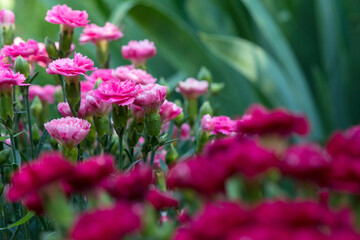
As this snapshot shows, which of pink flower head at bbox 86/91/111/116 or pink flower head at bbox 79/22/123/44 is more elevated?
pink flower head at bbox 79/22/123/44

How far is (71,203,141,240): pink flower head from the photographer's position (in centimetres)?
21

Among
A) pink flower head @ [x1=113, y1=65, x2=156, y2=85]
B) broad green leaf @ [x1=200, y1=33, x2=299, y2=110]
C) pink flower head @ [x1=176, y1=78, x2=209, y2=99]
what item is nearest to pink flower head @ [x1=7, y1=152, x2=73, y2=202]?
pink flower head @ [x1=113, y1=65, x2=156, y2=85]

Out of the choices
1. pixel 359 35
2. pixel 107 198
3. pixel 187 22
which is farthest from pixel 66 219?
pixel 187 22

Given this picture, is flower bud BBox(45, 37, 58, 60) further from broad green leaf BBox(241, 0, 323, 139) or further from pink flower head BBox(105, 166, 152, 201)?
broad green leaf BBox(241, 0, 323, 139)

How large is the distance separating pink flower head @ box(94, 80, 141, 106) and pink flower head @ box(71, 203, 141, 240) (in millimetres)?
292

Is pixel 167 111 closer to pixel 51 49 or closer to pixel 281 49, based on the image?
pixel 51 49

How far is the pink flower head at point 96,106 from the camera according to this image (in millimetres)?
576

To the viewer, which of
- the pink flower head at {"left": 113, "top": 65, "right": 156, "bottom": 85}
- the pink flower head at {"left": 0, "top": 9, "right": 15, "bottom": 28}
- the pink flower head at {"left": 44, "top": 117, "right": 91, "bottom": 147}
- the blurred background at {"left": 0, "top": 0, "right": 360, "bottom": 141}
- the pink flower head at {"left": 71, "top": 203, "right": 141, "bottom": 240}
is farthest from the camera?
the blurred background at {"left": 0, "top": 0, "right": 360, "bottom": 141}

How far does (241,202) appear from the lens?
0.25 m

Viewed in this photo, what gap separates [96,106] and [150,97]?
8 centimetres

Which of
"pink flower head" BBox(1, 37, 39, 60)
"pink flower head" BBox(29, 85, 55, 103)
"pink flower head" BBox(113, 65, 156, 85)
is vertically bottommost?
"pink flower head" BBox(29, 85, 55, 103)

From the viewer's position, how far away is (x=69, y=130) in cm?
50

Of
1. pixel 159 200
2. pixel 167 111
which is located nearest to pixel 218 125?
pixel 167 111

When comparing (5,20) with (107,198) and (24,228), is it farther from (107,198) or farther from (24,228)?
(107,198)
